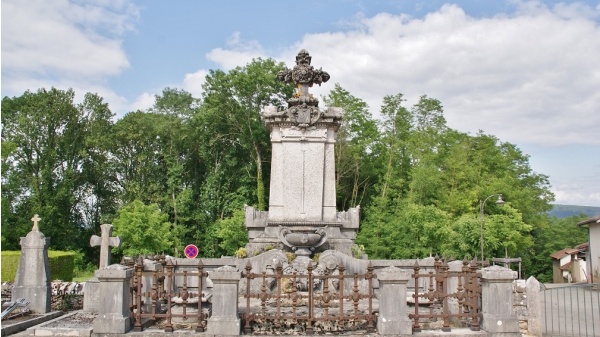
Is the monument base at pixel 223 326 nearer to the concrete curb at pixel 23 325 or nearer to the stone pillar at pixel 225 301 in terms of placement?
the stone pillar at pixel 225 301

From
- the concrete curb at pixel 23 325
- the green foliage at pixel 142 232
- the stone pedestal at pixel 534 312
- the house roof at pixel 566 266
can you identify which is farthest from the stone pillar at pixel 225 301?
the house roof at pixel 566 266

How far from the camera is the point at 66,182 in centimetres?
3856

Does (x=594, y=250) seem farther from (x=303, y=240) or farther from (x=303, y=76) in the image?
(x=303, y=240)

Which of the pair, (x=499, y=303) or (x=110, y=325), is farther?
(x=499, y=303)

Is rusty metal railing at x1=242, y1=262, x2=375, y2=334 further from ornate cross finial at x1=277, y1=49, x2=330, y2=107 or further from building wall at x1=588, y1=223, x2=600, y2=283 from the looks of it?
building wall at x1=588, y1=223, x2=600, y2=283

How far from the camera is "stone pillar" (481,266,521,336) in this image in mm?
9031

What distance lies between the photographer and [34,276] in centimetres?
1283

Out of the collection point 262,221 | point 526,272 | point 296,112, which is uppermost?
point 296,112

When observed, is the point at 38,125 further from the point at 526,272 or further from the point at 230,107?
the point at 526,272

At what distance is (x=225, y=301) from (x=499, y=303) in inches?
182

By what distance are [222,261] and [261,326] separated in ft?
17.6

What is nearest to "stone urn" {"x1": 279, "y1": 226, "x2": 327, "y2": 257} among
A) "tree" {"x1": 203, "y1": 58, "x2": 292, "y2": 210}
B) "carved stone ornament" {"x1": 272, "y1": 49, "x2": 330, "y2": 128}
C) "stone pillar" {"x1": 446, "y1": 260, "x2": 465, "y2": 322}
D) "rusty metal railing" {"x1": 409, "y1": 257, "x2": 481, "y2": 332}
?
"carved stone ornament" {"x1": 272, "y1": 49, "x2": 330, "y2": 128}

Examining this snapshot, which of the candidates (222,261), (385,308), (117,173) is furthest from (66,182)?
(385,308)

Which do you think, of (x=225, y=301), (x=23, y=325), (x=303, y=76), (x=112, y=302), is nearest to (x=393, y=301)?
(x=225, y=301)
